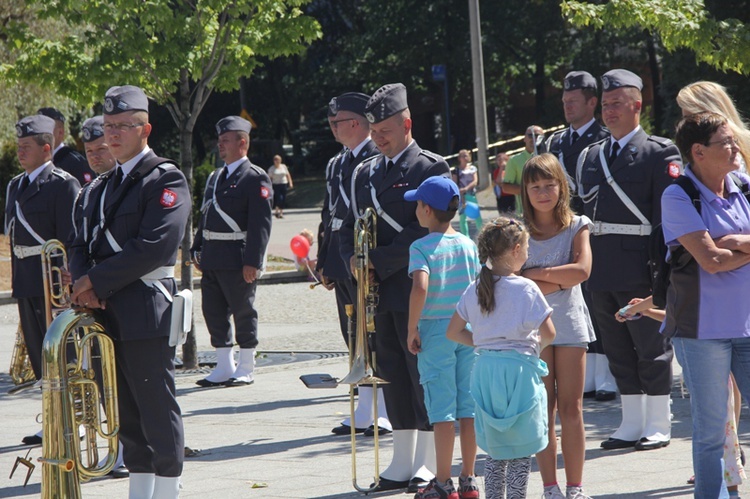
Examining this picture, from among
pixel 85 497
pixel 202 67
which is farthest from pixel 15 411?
pixel 202 67

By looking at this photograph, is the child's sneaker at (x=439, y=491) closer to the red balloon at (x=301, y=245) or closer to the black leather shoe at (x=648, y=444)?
the black leather shoe at (x=648, y=444)

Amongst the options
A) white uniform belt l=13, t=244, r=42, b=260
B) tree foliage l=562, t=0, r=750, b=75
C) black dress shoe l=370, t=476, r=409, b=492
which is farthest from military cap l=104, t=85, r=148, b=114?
tree foliage l=562, t=0, r=750, b=75

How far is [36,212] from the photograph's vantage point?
859 centimetres

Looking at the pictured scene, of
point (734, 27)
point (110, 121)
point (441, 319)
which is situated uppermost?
point (734, 27)

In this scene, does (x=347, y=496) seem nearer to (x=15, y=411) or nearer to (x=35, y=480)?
(x=35, y=480)

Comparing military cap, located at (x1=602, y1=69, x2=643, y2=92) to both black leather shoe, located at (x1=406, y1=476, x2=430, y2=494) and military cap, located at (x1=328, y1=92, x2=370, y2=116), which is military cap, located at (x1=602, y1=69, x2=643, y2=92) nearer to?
military cap, located at (x1=328, y1=92, x2=370, y2=116)

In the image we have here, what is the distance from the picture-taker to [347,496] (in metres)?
6.52

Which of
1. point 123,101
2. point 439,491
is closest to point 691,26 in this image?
point 439,491

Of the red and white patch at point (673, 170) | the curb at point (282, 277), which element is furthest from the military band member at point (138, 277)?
the curb at point (282, 277)

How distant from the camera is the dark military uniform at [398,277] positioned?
6.69 m

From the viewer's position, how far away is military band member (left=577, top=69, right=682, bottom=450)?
24.8 ft

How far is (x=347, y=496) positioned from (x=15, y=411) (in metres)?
4.22

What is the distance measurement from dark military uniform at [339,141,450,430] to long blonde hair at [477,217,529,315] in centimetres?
114

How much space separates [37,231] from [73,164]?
113cm
